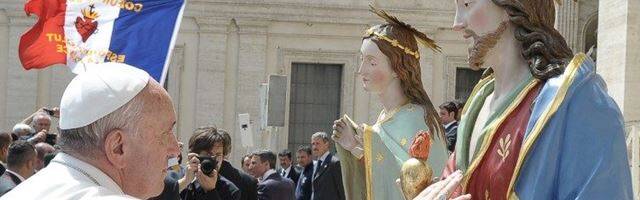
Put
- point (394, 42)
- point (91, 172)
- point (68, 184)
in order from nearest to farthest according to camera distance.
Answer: point (68, 184)
point (91, 172)
point (394, 42)

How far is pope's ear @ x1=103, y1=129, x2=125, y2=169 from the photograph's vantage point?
2881 millimetres

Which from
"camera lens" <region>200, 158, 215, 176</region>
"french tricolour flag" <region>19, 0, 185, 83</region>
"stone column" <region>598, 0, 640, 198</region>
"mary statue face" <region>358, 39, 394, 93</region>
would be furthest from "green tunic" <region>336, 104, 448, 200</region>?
"stone column" <region>598, 0, 640, 198</region>

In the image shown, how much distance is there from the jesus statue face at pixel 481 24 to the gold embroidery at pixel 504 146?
13.5 inches

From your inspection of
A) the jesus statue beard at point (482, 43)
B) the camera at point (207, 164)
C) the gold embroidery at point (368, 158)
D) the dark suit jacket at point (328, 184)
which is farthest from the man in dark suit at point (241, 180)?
the jesus statue beard at point (482, 43)

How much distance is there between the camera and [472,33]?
4332 millimetres

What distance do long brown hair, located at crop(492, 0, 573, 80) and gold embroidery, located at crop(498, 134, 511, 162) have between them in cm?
23

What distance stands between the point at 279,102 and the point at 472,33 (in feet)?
59.5

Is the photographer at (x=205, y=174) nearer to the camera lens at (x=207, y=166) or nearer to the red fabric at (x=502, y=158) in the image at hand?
the camera lens at (x=207, y=166)

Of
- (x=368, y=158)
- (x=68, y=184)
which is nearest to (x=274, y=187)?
(x=368, y=158)

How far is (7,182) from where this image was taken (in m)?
8.61

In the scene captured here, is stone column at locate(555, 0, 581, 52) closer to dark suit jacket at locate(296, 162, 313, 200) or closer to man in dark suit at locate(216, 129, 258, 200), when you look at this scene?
dark suit jacket at locate(296, 162, 313, 200)

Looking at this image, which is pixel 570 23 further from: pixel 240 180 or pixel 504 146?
pixel 504 146

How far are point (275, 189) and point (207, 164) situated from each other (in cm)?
356

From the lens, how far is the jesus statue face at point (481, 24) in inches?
169
